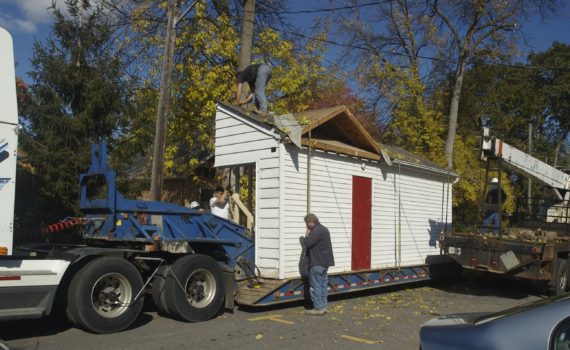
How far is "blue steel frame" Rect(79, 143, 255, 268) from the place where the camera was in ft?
27.6

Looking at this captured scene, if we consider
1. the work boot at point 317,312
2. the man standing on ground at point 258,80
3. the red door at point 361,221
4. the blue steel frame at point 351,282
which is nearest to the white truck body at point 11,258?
the blue steel frame at point 351,282

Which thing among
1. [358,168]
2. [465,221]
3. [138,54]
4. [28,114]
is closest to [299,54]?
[138,54]

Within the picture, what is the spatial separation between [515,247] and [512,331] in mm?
9027

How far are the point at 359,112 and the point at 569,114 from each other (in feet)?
73.3

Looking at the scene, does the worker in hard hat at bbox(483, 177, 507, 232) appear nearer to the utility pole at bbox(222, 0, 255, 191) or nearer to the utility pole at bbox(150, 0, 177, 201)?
the utility pole at bbox(222, 0, 255, 191)

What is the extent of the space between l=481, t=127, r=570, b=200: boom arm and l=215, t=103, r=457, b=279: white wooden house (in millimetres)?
1841

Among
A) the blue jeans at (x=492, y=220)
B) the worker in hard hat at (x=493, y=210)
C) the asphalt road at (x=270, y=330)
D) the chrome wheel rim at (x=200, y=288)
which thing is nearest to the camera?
the asphalt road at (x=270, y=330)

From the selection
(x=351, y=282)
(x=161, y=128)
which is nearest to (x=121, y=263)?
(x=161, y=128)

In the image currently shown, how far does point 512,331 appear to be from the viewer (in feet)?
10.6

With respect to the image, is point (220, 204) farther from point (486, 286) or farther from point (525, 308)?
point (486, 286)

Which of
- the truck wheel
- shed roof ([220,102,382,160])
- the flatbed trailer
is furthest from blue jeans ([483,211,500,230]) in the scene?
the truck wheel

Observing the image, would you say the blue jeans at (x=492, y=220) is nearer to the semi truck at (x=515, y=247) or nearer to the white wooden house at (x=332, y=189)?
the semi truck at (x=515, y=247)

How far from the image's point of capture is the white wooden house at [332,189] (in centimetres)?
983

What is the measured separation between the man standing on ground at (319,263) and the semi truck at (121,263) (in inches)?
20.5
